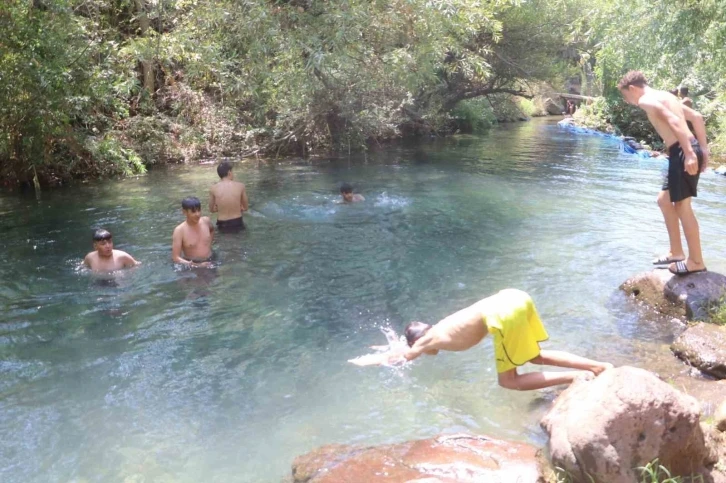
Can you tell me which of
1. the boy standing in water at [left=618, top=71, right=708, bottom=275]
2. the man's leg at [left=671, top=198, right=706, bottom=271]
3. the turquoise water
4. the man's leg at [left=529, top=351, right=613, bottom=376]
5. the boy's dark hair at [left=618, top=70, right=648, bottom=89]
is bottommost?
the turquoise water

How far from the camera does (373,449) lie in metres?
4.07

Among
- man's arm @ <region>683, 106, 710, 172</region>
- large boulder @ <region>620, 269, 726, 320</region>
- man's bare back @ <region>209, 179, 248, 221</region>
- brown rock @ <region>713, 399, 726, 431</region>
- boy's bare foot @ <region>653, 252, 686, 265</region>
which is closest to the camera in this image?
brown rock @ <region>713, 399, 726, 431</region>

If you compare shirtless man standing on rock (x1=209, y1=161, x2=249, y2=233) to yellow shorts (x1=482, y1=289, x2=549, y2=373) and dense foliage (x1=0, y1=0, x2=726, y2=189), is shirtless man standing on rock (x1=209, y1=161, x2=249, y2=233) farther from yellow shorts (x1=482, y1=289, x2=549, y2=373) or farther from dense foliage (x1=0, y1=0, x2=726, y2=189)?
yellow shorts (x1=482, y1=289, x2=549, y2=373)

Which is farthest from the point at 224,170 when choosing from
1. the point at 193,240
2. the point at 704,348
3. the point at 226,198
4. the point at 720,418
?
the point at 720,418

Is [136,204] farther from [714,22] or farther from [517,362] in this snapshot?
[714,22]

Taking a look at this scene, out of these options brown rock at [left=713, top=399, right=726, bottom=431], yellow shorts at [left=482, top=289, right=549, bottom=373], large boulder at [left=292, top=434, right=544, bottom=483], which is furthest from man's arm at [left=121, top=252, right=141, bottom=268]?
brown rock at [left=713, top=399, right=726, bottom=431]

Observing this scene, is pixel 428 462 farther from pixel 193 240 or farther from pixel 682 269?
pixel 193 240

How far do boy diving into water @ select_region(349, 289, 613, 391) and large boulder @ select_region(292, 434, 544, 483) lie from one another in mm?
527

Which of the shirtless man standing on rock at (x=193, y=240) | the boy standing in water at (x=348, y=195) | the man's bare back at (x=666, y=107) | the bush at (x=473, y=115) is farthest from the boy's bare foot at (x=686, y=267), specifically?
the bush at (x=473, y=115)

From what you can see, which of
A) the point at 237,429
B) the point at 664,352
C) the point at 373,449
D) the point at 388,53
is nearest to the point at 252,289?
the point at 237,429

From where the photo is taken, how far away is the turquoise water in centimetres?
454

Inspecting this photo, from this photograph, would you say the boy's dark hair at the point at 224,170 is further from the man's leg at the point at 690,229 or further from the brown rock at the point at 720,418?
the brown rock at the point at 720,418

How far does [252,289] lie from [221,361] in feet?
6.15

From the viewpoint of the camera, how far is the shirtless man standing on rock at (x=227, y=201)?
9.53 metres
